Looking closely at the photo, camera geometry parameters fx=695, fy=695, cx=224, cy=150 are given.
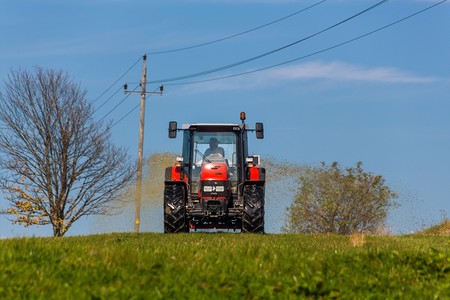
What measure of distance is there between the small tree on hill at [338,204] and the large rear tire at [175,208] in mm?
19906

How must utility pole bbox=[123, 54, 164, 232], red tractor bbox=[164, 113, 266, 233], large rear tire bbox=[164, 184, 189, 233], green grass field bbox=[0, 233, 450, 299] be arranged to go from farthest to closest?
utility pole bbox=[123, 54, 164, 232] < large rear tire bbox=[164, 184, 189, 233] < red tractor bbox=[164, 113, 266, 233] < green grass field bbox=[0, 233, 450, 299]

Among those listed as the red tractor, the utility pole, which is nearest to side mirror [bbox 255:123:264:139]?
the red tractor

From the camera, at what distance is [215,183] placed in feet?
66.5

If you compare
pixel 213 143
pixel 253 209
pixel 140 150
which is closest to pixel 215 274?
pixel 253 209

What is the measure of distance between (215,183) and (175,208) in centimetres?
145

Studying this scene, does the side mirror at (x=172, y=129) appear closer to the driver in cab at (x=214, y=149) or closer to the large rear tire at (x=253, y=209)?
the driver in cab at (x=214, y=149)

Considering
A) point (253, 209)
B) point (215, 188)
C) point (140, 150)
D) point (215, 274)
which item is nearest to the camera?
point (215, 274)

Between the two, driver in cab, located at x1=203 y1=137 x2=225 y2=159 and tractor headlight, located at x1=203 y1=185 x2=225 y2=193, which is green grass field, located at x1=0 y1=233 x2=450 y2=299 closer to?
tractor headlight, located at x1=203 y1=185 x2=225 y2=193

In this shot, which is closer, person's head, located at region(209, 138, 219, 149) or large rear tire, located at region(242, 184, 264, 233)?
large rear tire, located at region(242, 184, 264, 233)

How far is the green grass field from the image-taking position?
7.28m

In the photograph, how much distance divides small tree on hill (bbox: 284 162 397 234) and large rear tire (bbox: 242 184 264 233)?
19625 millimetres

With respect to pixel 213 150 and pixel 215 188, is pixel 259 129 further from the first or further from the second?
pixel 215 188

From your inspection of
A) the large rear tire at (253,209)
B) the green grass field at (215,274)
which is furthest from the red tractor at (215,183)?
Answer: the green grass field at (215,274)

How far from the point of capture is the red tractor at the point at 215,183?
66.5 ft
